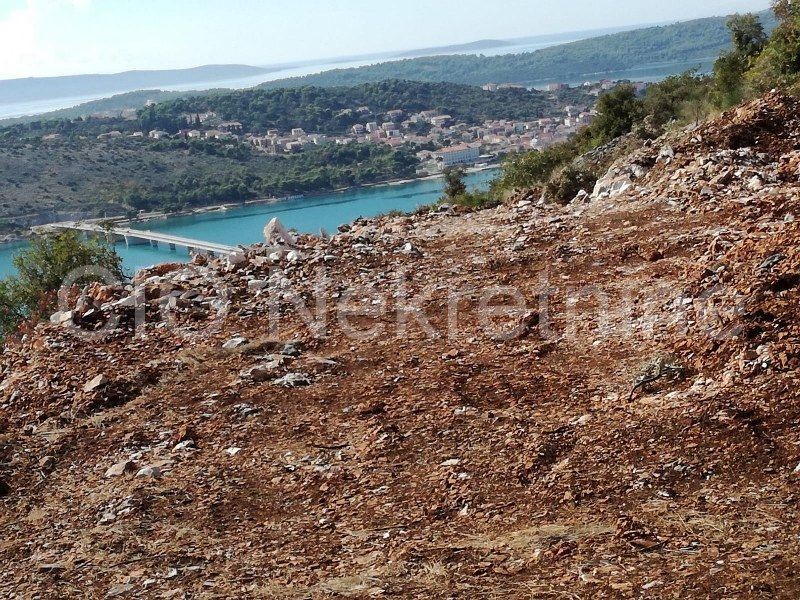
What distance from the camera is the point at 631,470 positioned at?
435cm

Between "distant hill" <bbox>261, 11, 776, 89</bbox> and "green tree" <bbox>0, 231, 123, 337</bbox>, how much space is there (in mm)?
119772

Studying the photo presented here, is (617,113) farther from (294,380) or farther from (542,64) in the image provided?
(542,64)

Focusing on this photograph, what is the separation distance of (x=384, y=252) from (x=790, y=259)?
15.2 feet

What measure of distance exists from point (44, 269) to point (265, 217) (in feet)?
99.5

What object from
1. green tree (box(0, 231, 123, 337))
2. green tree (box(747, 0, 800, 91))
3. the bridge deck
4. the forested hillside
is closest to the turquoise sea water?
the bridge deck

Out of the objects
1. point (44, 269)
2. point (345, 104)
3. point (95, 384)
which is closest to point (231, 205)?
point (44, 269)

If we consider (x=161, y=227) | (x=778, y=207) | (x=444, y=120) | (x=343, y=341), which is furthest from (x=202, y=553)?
(x=444, y=120)

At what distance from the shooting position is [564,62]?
503 ft

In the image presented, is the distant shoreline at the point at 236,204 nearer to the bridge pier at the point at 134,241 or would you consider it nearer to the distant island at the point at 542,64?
the bridge pier at the point at 134,241

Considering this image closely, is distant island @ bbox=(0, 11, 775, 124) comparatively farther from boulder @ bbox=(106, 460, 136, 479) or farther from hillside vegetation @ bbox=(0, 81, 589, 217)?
boulder @ bbox=(106, 460, 136, 479)

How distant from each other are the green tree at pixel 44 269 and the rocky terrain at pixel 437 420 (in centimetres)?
812

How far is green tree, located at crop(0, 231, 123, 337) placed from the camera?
16.0 meters

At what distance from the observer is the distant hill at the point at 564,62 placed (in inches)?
5418

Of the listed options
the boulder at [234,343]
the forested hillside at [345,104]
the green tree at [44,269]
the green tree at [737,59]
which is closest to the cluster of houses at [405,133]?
the forested hillside at [345,104]
